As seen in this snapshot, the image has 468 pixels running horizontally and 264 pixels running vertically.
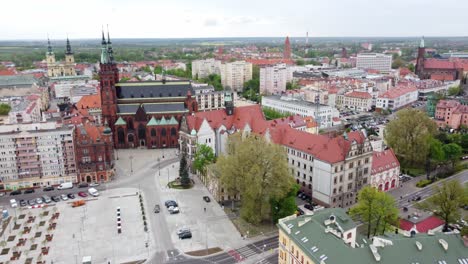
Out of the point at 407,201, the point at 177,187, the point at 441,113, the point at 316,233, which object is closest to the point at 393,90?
the point at 441,113

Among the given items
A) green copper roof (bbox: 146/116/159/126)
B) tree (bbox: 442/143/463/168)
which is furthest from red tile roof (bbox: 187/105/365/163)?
tree (bbox: 442/143/463/168)

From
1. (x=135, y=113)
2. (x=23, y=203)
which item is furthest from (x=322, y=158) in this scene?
(x=135, y=113)

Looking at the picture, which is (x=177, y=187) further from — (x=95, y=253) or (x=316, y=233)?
(x=316, y=233)

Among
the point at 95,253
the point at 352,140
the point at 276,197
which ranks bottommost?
the point at 95,253

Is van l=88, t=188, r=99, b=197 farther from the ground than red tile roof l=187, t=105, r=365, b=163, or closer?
closer

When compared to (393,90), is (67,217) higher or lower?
lower

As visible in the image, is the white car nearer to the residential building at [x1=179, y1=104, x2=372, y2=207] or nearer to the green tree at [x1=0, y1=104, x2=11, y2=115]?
the residential building at [x1=179, y1=104, x2=372, y2=207]

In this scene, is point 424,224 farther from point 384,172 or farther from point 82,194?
point 82,194
